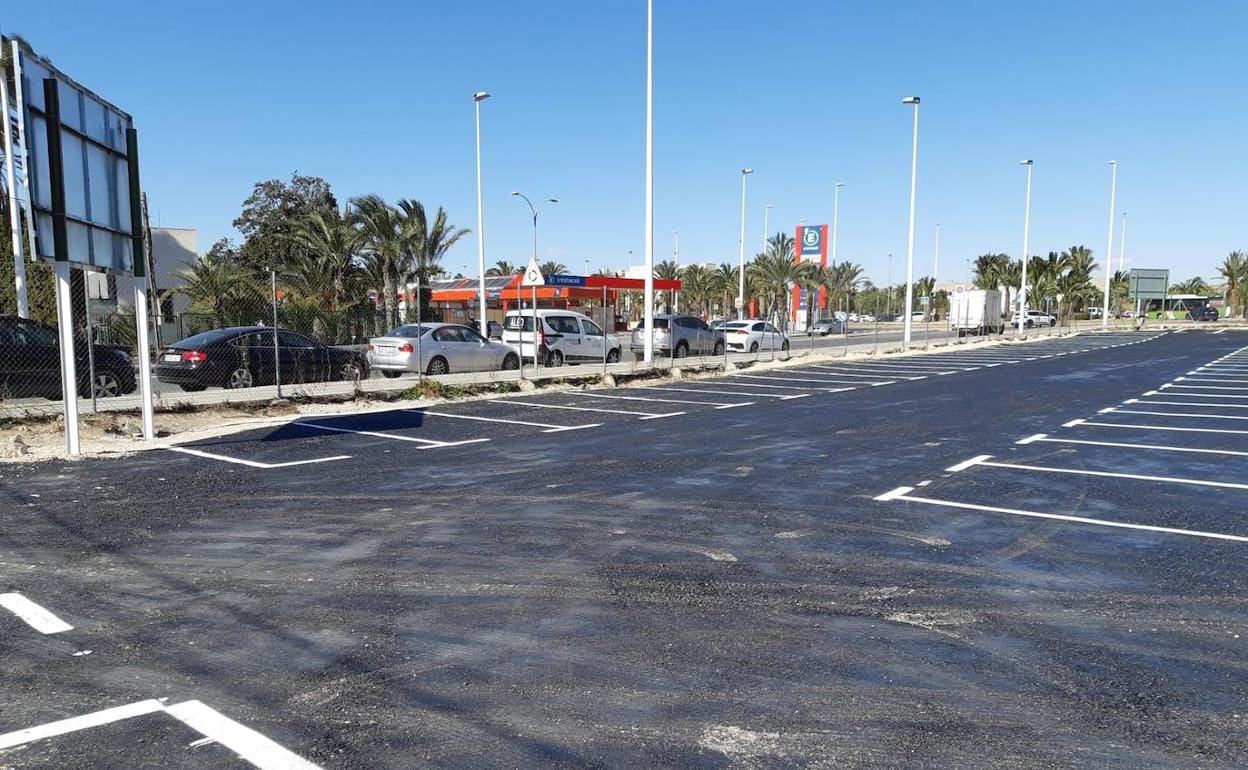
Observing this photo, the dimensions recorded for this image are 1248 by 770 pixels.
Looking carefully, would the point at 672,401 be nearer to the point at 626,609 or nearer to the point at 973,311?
the point at 626,609

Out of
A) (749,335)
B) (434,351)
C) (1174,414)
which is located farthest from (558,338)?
(1174,414)

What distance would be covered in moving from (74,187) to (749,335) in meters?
26.0

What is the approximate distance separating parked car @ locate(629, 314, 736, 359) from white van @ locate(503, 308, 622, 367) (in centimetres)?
306

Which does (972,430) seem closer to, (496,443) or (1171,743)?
(496,443)

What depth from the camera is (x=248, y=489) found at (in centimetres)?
823

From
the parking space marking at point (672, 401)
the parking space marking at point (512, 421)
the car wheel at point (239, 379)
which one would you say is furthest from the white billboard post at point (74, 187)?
the parking space marking at point (672, 401)

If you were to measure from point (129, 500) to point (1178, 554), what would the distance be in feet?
27.7

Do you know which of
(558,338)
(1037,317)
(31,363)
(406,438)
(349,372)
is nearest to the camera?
(406,438)

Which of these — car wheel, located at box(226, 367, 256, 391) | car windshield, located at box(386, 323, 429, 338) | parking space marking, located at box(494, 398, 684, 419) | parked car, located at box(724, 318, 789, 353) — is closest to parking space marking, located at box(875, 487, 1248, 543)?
parking space marking, located at box(494, 398, 684, 419)

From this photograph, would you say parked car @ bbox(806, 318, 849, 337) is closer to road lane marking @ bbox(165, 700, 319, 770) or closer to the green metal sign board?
the green metal sign board

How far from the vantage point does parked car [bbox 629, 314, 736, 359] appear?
28.3 m

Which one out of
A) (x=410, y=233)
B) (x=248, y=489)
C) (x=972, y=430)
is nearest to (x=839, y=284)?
(x=410, y=233)

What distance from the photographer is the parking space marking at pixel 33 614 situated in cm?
460

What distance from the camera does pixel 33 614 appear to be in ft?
15.8
